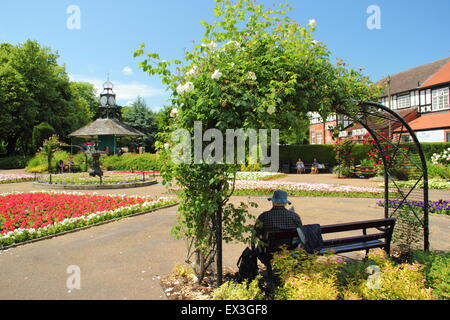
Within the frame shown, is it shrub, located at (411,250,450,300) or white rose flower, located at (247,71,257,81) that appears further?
white rose flower, located at (247,71,257,81)

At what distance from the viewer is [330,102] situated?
163 inches

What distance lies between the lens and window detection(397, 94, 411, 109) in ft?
116

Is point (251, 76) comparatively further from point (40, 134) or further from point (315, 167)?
point (40, 134)

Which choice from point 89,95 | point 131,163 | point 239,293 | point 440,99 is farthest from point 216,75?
point 89,95

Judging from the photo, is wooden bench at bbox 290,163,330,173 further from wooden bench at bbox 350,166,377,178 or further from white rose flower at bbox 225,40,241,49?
white rose flower at bbox 225,40,241,49

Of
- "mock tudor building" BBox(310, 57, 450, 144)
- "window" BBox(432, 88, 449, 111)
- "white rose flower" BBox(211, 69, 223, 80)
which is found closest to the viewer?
"white rose flower" BBox(211, 69, 223, 80)

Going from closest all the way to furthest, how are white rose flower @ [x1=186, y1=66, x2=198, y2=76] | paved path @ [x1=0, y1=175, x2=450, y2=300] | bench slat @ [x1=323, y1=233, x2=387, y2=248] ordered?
white rose flower @ [x1=186, y1=66, x2=198, y2=76] → paved path @ [x1=0, y1=175, x2=450, y2=300] → bench slat @ [x1=323, y1=233, x2=387, y2=248]

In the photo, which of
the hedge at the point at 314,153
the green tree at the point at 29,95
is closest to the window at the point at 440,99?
the hedge at the point at 314,153

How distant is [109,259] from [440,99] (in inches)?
1390

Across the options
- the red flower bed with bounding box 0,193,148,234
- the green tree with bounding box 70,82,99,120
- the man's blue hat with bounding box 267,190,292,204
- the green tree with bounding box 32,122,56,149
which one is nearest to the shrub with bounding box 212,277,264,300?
the man's blue hat with bounding box 267,190,292,204

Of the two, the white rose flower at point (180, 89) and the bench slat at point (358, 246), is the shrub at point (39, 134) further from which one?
the bench slat at point (358, 246)

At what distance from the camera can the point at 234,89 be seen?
3570mm
